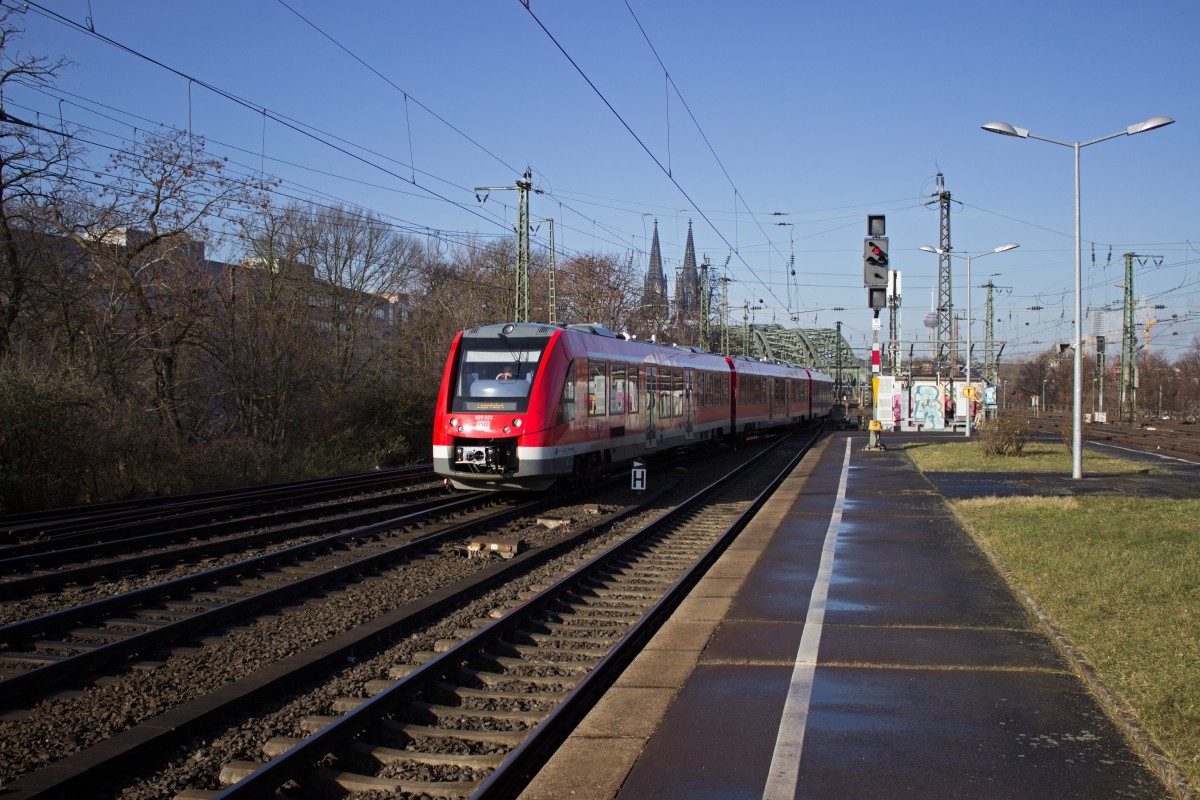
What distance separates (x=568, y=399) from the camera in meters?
16.6

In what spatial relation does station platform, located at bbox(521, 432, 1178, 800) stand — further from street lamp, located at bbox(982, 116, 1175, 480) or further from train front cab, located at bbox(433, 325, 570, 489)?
street lamp, located at bbox(982, 116, 1175, 480)

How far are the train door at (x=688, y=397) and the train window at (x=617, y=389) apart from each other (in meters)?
5.98

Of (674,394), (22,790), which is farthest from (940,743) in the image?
(674,394)

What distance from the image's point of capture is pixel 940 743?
5211 millimetres

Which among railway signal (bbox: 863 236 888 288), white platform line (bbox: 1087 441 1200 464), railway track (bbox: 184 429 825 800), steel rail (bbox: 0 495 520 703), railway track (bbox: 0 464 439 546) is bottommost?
railway track (bbox: 184 429 825 800)

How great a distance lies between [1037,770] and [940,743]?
0.53 metres

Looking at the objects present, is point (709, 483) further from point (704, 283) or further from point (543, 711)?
point (704, 283)

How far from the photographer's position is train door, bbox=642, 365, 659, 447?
21938 millimetres

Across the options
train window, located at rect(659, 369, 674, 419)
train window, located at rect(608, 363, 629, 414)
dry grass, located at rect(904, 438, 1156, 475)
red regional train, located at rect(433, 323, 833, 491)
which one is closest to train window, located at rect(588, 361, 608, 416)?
red regional train, located at rect(433, 323, 833, 491)

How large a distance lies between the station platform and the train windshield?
621 cm

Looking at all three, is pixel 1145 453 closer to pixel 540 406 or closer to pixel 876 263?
pixel 876 263

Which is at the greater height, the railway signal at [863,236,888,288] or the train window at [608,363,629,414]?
the railway signal at [863,236,888,288]

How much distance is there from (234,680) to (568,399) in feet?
34.1

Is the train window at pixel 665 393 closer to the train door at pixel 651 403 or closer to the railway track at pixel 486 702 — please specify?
the train door at pixel 651 403
